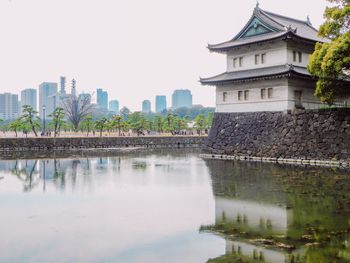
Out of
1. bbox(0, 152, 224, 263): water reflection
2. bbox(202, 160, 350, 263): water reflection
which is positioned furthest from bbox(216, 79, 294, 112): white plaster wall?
bbox(0, 152, 224, 263): water reflection

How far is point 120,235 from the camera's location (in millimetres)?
10172

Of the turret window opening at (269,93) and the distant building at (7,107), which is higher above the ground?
the distant building at (7,107)

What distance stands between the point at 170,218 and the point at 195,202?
8.96 feet

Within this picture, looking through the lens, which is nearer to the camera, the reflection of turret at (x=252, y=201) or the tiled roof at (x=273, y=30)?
the reflection of turret at (x=252, y=201)

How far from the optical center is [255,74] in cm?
3475

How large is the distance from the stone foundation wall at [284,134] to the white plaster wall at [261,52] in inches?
178

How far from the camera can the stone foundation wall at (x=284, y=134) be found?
28.1 meters

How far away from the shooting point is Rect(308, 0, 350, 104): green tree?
24.3m

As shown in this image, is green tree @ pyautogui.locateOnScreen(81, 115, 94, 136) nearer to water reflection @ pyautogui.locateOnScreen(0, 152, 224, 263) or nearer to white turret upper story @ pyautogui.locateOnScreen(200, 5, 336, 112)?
white turret upper story @ pyautogui.locateOnScreen(200, 5, 336, 112)

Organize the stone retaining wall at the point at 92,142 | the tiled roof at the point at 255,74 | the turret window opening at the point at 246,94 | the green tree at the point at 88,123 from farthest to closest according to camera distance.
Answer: the green tree at the point at 88,123 < the stone retaining wall at the point at 92,142 < the turret window opening at the point at 246,94 < the tiled roof at the point at 255,74

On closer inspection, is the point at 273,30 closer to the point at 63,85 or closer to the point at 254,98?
the point at 254,98

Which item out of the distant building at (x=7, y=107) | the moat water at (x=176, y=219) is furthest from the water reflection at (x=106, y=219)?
the distant building at (x=7, y=107)

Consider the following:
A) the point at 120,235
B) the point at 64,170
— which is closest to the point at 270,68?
the point at 64,170

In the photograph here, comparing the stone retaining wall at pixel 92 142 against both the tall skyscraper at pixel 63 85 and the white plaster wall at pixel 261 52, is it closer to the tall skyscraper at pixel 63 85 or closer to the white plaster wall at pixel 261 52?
the white plaster wall at pixel 261 52
